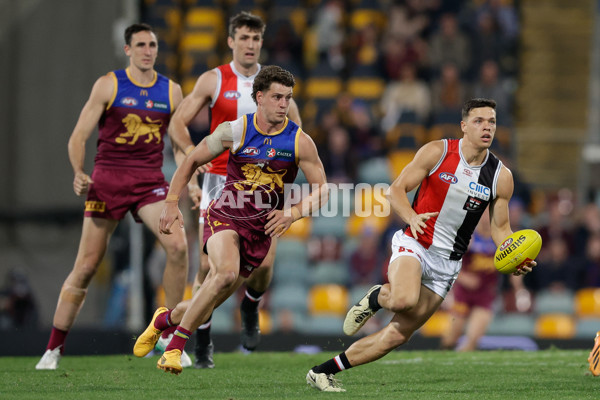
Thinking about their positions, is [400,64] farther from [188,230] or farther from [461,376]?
[461,376]

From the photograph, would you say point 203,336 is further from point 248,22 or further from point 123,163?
point 248,22

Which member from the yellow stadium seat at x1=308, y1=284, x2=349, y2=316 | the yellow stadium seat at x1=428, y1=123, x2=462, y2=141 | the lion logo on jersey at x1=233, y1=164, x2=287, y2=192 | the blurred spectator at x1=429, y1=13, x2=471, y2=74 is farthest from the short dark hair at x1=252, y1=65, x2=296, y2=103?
the blurred spectator at x1=429, y1=13, x2=471, y2=74

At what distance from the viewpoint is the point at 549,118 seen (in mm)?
18031

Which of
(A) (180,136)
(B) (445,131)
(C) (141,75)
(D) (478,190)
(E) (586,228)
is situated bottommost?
(E) (586,228)

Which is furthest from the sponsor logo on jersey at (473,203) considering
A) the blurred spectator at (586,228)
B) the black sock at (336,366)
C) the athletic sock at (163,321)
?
the blurred spectator at (586,228)

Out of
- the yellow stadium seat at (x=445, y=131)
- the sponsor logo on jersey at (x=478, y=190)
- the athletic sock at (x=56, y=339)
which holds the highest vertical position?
the yellow stadium seat at (x=445, y=131)

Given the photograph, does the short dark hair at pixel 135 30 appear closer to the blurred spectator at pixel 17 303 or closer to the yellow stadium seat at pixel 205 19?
the blurred spectator at pixel 17 303

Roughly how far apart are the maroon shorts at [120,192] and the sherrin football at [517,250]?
307cm

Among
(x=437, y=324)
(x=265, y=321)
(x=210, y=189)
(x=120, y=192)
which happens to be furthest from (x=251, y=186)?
(x=437, y=324)

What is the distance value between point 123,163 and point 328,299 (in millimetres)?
5922

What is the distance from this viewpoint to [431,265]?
7.75 meters

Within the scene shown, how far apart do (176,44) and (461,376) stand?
37.3 feet

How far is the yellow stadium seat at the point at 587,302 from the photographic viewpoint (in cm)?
1409

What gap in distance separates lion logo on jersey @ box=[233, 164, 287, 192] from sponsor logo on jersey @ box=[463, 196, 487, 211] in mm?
1420
